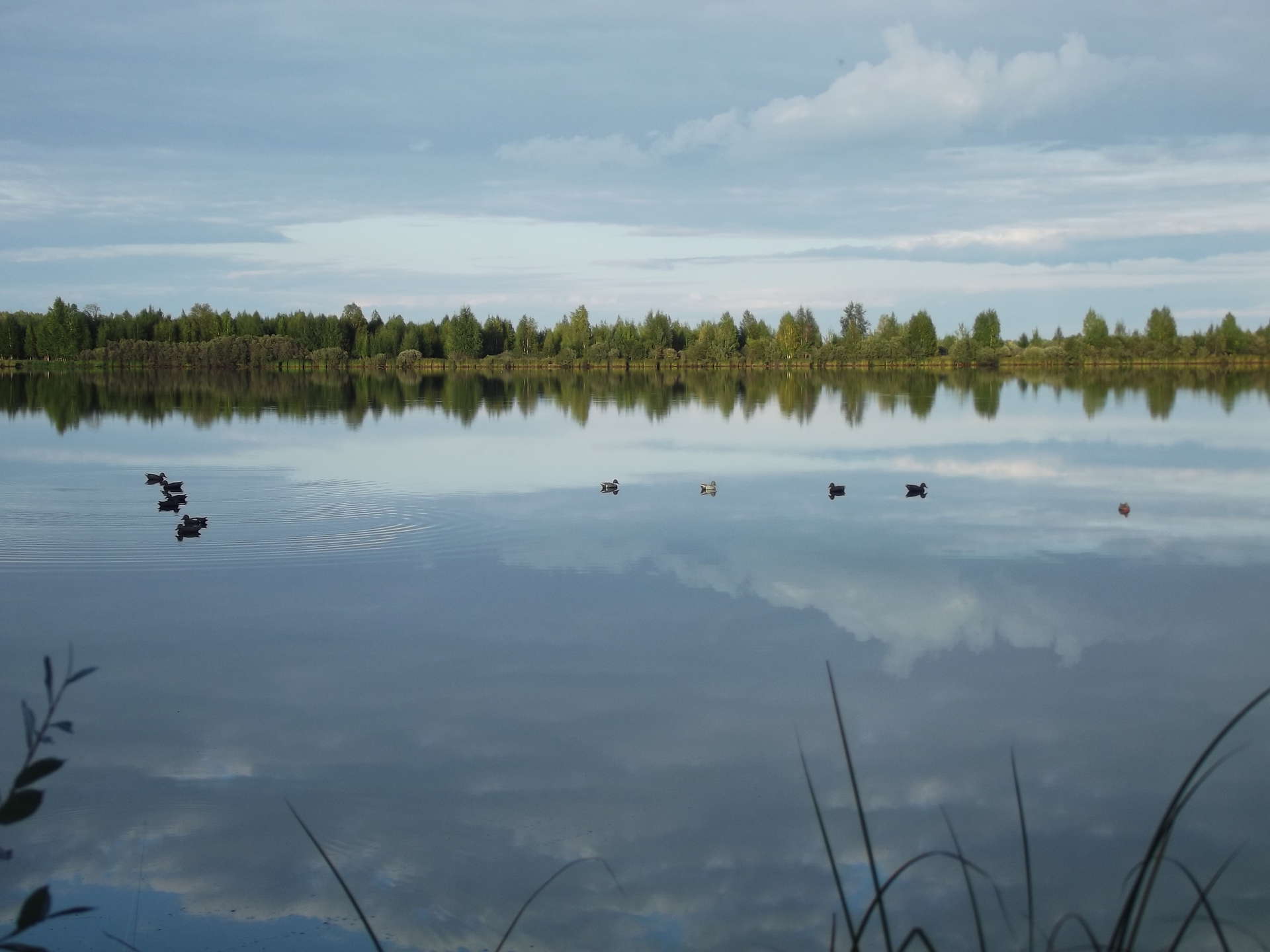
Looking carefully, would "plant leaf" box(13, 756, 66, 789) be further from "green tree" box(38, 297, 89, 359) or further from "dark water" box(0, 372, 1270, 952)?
"green tree" box(38, 297, 89, 359)

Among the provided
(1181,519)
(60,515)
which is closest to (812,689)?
(1181,519)

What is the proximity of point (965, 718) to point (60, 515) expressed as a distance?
12.3 m

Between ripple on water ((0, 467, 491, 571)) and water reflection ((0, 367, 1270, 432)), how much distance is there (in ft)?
43.9

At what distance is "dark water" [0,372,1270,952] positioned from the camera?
521 cm


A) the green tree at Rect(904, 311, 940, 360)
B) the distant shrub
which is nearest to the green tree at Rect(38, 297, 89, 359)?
the distant shrub

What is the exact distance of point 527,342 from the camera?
9162 cm

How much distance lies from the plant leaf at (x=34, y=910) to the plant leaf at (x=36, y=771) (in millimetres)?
142

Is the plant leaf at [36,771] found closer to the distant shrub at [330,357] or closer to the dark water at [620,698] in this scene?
the dark water at [620,698]

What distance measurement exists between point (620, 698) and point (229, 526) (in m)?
8.38

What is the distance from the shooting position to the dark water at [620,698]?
17.1 feet

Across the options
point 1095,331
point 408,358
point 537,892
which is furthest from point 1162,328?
point 537,892

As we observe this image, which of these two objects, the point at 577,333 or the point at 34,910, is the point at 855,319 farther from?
the point at 34,910

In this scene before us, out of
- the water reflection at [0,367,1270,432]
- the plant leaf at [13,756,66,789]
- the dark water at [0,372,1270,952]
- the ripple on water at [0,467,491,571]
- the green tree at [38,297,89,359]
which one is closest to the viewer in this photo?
the plant leaf at [13,756,66,789]

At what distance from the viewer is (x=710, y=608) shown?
1015 cm
